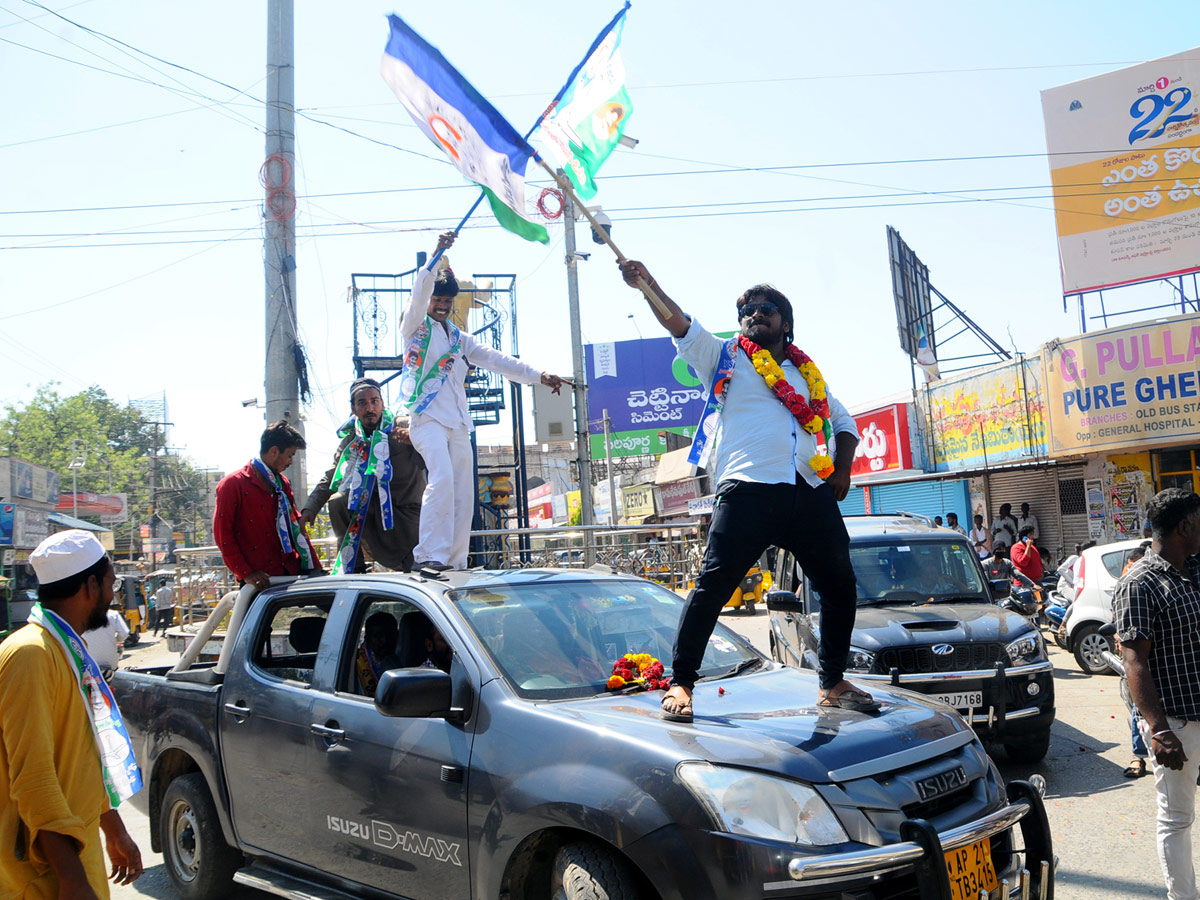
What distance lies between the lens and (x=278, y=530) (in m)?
5.83

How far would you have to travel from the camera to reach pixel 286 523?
5887mm

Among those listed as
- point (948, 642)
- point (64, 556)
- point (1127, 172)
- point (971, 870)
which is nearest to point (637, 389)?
point (1127, 172)

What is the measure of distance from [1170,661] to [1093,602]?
26.0 feet

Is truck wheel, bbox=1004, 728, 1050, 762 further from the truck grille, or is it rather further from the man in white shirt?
the man in white shirt

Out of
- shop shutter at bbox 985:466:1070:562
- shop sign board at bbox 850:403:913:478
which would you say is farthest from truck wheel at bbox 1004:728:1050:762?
shop sign board at bbox 850:403:913:478

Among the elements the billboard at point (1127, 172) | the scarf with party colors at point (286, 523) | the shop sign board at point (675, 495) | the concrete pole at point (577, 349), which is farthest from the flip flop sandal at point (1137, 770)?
the shop sign board at point (675, 495)

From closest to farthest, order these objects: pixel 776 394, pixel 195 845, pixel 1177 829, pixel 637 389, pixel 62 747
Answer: pixel 62 747 → pixel 1177 829 → pixel 776 394 → pixel 195 845 → pixel 637 389

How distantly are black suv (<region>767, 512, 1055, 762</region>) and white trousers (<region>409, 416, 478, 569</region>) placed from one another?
84.7 inches

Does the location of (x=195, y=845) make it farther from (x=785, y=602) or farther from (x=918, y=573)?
(x=918, y=573)

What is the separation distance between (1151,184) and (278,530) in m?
17.7

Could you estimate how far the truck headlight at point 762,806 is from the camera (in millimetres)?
2865

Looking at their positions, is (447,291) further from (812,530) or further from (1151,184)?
(1151,184)

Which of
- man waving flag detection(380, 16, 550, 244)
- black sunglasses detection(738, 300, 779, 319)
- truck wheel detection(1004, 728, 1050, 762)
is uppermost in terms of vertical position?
man waving flag detection(380, 16, 550, 244)

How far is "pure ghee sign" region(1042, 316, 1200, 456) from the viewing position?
1556 cm
